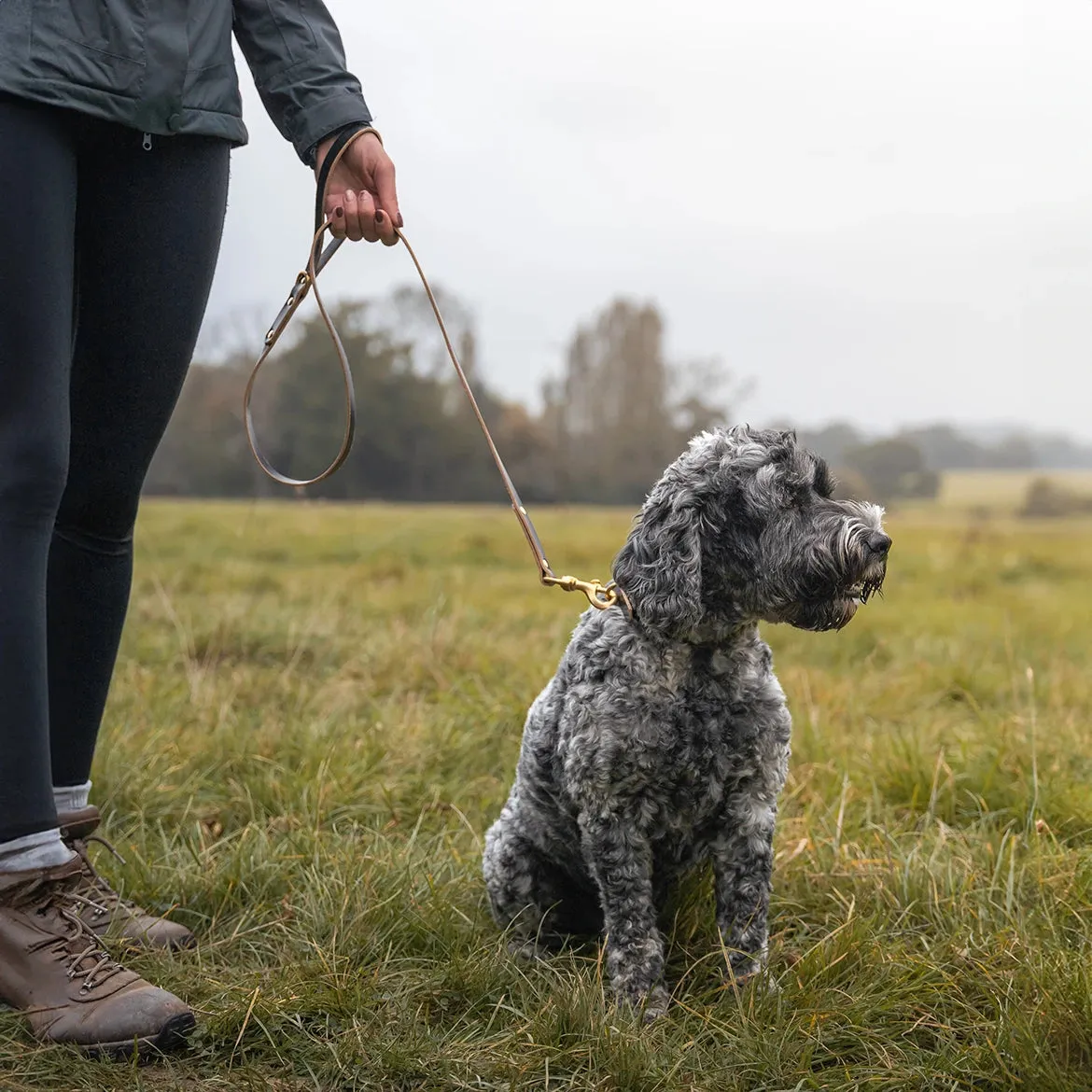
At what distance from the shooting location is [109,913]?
292 centimetres

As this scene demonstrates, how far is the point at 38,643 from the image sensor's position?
8.41ft

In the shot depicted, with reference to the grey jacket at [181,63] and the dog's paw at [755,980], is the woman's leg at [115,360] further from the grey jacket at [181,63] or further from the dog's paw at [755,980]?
the dog's paw at [755,980]

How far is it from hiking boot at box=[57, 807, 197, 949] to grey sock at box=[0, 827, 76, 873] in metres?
0.15

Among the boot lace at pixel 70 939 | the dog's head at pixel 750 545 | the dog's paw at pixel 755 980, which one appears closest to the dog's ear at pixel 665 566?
the dog's head at pixel 750 545

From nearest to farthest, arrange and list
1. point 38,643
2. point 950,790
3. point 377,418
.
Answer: point 38,643 → point 950,790 → point 377,418

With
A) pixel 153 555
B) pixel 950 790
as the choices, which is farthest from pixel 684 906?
pixel 153 555

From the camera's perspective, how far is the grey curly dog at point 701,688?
2811mm

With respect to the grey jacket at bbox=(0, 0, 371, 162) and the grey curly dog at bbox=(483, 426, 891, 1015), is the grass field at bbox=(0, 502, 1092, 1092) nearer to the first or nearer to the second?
the grey curly dog at bbox=(483, 426, 891, 1015)

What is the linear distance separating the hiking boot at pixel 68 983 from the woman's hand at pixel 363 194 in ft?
5.60

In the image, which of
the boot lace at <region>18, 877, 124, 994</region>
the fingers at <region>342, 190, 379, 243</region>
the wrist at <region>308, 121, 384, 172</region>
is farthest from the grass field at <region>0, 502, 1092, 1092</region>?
the wrist at <region>308, 121, 384, 172</region>

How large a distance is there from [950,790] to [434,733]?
193cm

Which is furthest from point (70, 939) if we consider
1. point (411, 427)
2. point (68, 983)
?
point (411, 427)

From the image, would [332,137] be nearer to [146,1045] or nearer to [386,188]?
[386,188]

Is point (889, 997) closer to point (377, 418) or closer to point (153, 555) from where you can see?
point (153, 555)
